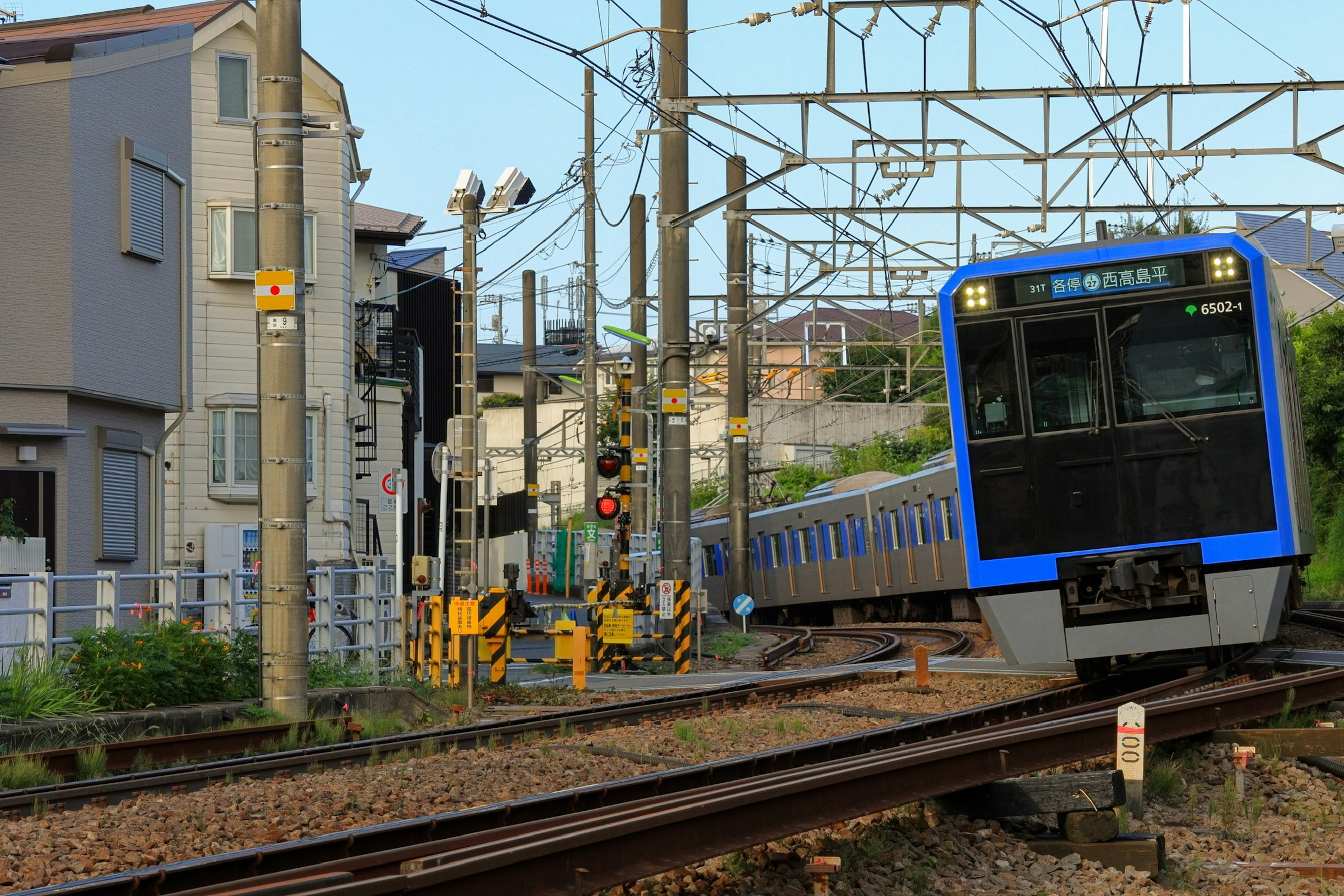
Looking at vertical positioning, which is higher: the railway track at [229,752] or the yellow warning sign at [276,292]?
the yellow warning sign at [276,292]

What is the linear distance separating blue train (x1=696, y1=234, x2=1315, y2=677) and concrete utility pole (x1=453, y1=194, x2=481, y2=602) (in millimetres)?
5840

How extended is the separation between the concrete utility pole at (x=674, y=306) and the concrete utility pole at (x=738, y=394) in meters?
4.26

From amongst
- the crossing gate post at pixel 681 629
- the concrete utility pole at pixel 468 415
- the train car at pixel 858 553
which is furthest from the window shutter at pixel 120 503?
the train car at pixel 858 553

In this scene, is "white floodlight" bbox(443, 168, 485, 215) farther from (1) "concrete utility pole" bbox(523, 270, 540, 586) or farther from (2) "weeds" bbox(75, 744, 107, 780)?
(1) "concrete utility pole" bbox(523, 270, 540, 586)

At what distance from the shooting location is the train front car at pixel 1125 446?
40.5 feet

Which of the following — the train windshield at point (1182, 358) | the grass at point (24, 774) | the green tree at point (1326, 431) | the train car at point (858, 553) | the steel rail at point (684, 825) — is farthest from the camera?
the green tree at point (1326, 431)

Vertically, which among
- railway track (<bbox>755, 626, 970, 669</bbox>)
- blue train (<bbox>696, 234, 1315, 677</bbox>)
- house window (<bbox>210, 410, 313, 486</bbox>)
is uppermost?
house window (<bbox>210, 410, 313, 486</bbox>)

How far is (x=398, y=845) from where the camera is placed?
6383 mm

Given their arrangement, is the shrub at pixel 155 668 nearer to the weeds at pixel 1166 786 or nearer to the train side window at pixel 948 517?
the weeds at pixel 1166 786

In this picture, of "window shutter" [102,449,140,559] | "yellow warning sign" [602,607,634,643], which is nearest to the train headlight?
"yellow warning sign" [602,607,634,643]

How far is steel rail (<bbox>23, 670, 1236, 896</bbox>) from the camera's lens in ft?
17.7

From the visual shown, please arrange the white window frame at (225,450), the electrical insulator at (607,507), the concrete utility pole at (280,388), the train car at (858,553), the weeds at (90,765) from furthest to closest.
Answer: the train car at (858,553), the white window frame at (225,450), the electrical insulator at (607,507), the concrete utility pole at (280,388), the weeds at (90,765)

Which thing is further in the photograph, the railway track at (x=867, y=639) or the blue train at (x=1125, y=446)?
the railway track at (x=867, y=639)

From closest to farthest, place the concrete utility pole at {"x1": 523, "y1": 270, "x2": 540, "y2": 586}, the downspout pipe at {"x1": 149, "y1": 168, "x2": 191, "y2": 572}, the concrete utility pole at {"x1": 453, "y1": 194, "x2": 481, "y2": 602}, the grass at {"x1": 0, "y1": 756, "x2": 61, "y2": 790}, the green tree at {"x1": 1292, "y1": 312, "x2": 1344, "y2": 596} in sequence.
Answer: the grass at {"x1": 0, "y1": 756, "x2": 61, "y2": 790} → the concrete utility pole at {"x1": 453, "y1": 194, "x2": 481, "y2": 602} → the downspout pipe at {"x1": 149, "y1": 168, "x2": 191, "y2": 572} → the green tree at {"x1": 1292, "y1": 312, "x2": 1344, "y2": 596} → the concrete utility pole at {"x1": 523, "y1": 270, "x2": 540, "y2": 586}
